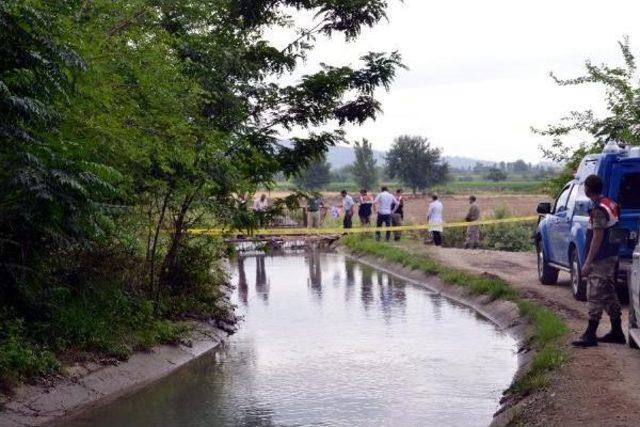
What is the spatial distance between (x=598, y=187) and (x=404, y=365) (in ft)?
12.3

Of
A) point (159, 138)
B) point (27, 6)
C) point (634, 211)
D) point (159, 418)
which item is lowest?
point (159, 418)

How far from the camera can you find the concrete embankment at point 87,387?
9.95m

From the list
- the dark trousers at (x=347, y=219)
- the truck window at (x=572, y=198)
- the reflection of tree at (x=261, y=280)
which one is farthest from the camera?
the dark trousers at (x=347, y=219)

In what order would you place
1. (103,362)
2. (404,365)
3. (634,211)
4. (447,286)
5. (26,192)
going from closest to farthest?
(26,192) < (103,362) < (404,365) < (634,211) < (447,286)

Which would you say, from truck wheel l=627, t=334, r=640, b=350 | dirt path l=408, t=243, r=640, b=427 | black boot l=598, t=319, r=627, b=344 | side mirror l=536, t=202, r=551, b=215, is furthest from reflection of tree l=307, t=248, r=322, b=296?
truck wheel l=627, t=334, r=640, b=350

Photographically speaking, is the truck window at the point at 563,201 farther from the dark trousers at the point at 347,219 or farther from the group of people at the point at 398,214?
the dark trousers at the point at 347,219

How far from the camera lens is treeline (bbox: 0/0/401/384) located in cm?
966

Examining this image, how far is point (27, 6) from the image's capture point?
888 centimetres

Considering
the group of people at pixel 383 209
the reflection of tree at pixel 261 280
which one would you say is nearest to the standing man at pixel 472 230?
the group of people at pixel 383 209

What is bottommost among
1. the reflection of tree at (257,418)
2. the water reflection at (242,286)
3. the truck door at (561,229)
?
the reflection of tree at (257,418)

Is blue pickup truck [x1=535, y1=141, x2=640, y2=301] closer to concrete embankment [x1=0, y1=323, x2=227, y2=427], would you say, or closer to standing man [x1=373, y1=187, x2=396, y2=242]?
concrete embankment [x1=0, y1=323, x2=227, y2=427]

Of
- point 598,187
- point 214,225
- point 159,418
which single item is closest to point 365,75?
point 214,225

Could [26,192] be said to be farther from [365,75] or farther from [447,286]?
[447,286]

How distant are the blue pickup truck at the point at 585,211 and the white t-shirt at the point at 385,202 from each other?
45.4ft
